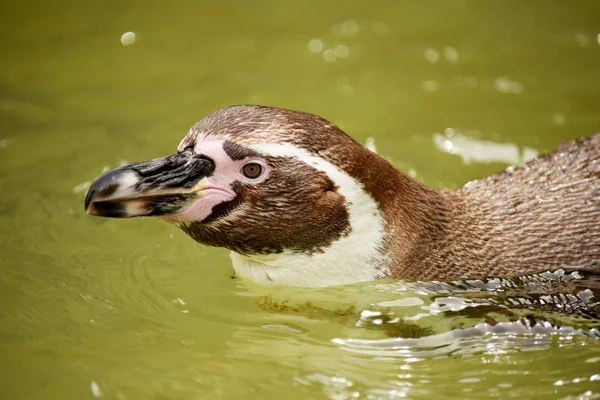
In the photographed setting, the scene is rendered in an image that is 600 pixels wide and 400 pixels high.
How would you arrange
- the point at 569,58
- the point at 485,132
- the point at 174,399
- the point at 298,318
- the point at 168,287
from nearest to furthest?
the point at 174,399
the point at 298,318
the point at 168,287
the point at 485,132
the point at 569,58

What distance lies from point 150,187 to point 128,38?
4.62m

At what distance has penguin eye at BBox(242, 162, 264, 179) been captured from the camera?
3.98m

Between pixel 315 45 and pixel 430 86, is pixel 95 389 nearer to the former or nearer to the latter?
pixel 430 86

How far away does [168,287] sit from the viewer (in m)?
4.78

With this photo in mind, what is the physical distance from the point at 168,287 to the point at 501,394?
6.73 feet

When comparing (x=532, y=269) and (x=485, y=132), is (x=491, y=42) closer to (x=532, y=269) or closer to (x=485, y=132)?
(x=485, y=132)

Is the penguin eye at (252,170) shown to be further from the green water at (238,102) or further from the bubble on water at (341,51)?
the bubble on water at (341,51)

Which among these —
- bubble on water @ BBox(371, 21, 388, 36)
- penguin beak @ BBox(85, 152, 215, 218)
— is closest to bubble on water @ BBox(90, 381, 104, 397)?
penguin beak @ BBox(85, 152, 215, 218)

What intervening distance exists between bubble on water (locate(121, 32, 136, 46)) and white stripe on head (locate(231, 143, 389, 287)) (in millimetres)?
4396

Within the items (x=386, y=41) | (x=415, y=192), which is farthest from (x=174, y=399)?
(x=386, y=41)

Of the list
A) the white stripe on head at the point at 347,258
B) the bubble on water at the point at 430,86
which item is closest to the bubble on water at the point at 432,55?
the bubble on water at the point at 430,86

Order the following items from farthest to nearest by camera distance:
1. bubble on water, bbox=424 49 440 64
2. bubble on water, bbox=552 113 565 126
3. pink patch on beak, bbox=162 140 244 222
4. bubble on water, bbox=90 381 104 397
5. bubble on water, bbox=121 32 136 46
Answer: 1. bubble on water, bbox=121 32 136 46
2. bubble on water, bbox=424 49 440 64
3. bubble on water, bbox=552 113 565 126
4. pink patch on beak, bbox=162 140 244 222
5. bubble on water, bbox=90 381 104 397

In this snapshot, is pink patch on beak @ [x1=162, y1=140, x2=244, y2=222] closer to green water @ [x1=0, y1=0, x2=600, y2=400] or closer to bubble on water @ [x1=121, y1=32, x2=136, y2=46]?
green water @ [x1=0, y1=0, x2=600, y2=400]

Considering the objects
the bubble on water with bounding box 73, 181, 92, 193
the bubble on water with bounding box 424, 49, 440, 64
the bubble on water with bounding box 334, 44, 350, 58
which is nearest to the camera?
the bubble on water with bounding box 73, 181, 92, 193
